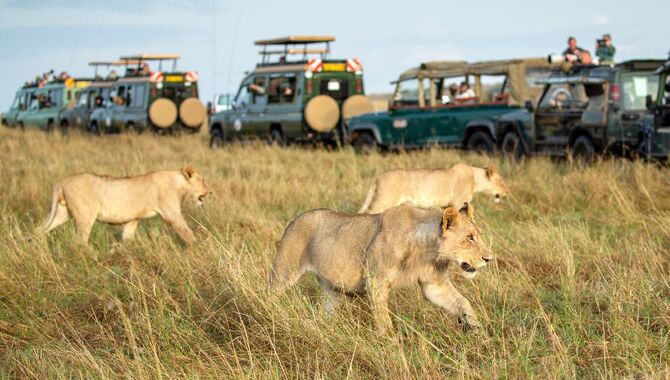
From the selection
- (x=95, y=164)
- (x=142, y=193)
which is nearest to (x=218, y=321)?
(x=142, y=193)

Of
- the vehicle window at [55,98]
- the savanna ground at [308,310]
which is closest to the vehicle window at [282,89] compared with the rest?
the savanna ground at [308,310]

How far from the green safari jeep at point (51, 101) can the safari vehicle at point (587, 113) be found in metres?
18.5

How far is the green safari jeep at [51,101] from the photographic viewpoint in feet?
103

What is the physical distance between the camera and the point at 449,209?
5.34 m

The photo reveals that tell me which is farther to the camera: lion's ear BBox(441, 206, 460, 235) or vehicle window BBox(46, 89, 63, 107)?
vehicle window BBox(46, 89, 63, 107)

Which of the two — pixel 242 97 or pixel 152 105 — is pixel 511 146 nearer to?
pixel 242 97

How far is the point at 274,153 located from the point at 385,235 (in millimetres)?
13004

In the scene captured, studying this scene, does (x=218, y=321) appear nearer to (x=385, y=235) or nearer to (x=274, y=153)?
(x=385, y=235)

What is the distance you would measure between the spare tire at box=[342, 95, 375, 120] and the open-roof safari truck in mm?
12881

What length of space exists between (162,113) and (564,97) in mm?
12399

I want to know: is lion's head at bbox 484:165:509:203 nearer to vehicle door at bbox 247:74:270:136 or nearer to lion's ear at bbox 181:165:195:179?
lion's ear at bbox 181:165:195:179

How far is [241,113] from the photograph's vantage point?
22.0 m

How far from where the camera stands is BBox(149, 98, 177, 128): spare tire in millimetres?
25047

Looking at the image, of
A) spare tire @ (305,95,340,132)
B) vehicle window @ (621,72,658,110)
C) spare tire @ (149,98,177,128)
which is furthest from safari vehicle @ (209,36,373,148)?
vehicle window @ (621,72,658,110)
